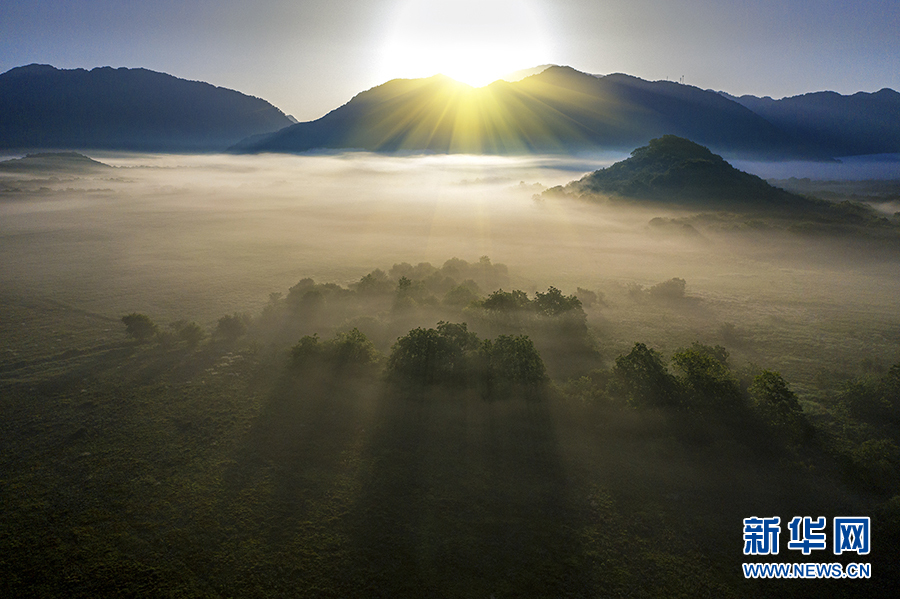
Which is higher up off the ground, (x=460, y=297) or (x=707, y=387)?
(x=460, y=297)

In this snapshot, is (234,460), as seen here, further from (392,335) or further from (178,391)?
(392,335)

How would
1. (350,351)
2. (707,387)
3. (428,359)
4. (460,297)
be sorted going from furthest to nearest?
(460,297)
(350,351)
(428,359)
(707,387)

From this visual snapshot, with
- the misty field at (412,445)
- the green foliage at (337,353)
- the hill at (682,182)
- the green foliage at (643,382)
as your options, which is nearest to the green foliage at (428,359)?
the misty field at (412,445)

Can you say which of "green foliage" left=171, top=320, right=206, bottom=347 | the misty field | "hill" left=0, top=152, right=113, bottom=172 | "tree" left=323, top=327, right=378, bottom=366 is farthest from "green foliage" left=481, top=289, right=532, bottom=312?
"hill" left=0, top=152, right=113, bottom=172

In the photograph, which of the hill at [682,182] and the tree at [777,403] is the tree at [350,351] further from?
the hill at [682,182]

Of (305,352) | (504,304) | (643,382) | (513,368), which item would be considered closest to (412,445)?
(513,368)

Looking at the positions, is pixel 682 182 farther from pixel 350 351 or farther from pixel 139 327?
pixel 139 327

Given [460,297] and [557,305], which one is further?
[460,297]
